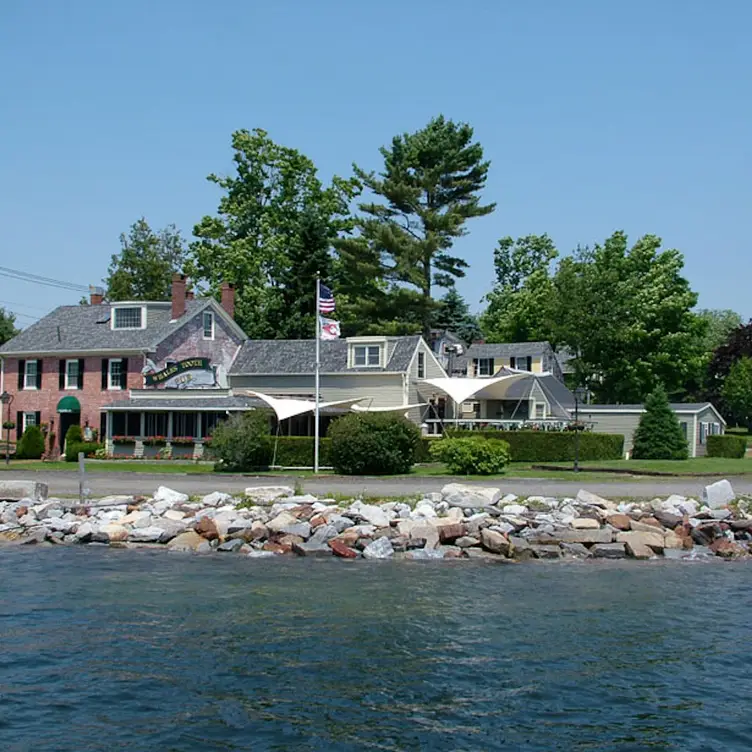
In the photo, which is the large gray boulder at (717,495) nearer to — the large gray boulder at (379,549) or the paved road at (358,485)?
the paved road at (358,485)

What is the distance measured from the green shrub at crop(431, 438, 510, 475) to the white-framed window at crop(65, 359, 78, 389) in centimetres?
2522

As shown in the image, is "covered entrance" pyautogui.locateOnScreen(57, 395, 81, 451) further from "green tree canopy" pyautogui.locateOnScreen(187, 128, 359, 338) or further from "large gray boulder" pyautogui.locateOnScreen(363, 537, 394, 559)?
"large gray boulder" pyautogui.locateOnScreen(363, 537, 394, 559)

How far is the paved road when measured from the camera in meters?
29.3

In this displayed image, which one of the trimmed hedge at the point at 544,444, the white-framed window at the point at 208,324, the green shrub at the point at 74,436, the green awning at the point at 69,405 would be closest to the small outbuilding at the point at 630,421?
the trimmed hedge at the point at 544,444

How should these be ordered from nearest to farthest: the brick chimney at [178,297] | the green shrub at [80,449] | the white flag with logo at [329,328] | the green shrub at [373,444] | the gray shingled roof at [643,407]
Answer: the green shrub at [373,444] < the white flag with logo at [329,328] < the green shrub at [80,449] < the gray shingled roof at [643,407] < the brick chimney at [178,297]

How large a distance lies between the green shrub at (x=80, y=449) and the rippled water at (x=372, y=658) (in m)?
28.5

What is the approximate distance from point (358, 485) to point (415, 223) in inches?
1457

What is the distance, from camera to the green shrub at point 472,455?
34.5m

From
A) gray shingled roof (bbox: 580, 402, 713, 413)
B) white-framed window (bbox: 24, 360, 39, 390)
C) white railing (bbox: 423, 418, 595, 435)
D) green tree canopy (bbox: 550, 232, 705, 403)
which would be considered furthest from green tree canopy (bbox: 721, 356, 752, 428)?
white-framed window (bbox: 24, 360, 39, 390)

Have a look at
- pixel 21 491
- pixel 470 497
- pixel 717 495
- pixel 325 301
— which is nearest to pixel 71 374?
pixel 325 301

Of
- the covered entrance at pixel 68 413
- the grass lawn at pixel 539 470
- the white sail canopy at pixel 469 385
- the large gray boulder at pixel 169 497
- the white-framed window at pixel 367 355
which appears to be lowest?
the large gray boulder at pixel 169 497

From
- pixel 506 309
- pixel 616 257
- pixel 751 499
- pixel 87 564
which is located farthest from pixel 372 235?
pixel 87 564

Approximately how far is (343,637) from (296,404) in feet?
93.5

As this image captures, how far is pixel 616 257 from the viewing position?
66000 millimetres
